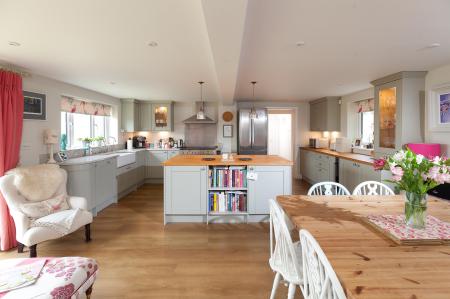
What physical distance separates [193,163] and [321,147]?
14.3 ft

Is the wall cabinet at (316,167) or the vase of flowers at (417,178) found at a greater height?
the vase of flowers at (417,178)

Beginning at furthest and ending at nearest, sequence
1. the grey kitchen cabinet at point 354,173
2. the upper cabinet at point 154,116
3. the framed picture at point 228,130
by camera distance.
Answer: the framed picture at point 228,130 < the upper cabinet at point 154,116 < the grey kitchen cabinet at point 354,173

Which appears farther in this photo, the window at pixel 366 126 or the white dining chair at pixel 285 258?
the window at pixel 366 126

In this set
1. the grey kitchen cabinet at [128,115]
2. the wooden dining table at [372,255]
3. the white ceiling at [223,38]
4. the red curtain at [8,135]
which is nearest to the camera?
the wooden dining table at [372,255]

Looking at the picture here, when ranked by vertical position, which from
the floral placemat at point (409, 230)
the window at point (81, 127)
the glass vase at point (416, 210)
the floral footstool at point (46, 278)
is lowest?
the floral footstool at point (46, 278)

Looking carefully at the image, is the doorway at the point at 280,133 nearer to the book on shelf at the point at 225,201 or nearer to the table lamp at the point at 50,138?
the book on shelf at the point at 225,201

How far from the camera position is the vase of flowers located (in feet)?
4.80

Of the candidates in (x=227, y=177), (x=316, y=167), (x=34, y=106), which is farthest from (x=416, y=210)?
(x=316, y=167)

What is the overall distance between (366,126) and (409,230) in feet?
15.9

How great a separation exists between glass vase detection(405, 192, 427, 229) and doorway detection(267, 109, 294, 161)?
607 centimetres

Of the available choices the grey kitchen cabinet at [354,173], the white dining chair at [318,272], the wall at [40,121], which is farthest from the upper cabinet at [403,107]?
the wall at [40,121]

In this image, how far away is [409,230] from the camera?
1479 mm

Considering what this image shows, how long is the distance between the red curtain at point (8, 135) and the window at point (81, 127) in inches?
64.8

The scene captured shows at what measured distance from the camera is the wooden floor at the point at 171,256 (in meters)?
2.19
